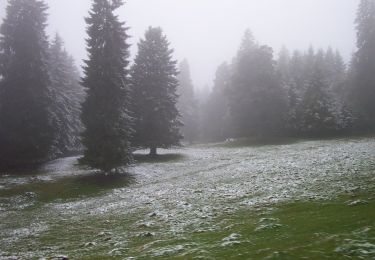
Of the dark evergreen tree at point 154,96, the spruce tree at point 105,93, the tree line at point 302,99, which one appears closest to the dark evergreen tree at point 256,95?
the tree line at point 302,99

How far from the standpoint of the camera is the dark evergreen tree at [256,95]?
175ft

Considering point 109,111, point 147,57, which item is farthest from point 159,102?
point 109,111

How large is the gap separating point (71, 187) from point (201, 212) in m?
15.2

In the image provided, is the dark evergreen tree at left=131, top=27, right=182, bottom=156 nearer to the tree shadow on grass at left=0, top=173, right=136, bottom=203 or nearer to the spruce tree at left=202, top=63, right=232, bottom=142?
the tree shadow on grass at left=0, top=173, right=136, bottom=203

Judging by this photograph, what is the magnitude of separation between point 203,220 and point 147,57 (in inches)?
1312

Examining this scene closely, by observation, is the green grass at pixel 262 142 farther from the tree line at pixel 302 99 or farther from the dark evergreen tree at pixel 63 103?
the dark evergreen tree at pixel 63 103

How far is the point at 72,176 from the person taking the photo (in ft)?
108

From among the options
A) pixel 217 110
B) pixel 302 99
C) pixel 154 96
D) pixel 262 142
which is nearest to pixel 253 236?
pixel 154 96

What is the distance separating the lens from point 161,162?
38.9 m

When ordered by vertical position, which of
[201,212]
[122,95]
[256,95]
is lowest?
[201,212]

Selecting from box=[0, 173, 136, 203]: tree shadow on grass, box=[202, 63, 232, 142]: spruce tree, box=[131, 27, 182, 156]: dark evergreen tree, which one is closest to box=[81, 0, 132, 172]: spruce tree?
box=[0, 173, 136, 203]: tree shadow on grass

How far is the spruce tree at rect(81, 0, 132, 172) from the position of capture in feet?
104

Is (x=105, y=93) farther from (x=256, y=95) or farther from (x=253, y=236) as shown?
(x=256, y=95)

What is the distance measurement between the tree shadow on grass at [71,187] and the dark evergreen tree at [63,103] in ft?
34.6
